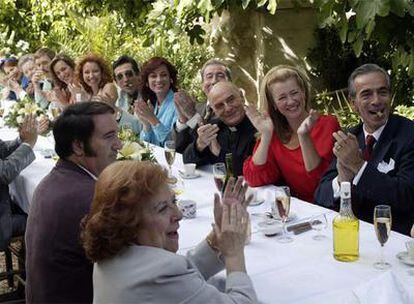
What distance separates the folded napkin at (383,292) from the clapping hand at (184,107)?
255 centimetres

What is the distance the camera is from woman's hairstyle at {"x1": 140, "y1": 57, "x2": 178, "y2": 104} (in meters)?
4.88

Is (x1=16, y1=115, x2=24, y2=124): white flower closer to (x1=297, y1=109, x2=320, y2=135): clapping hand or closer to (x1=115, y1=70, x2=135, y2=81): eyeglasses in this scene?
(x1=115, y1=70, x2=135, y2=81): eyeglasses

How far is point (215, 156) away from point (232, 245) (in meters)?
1.90

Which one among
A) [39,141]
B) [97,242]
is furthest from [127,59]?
[97,242]

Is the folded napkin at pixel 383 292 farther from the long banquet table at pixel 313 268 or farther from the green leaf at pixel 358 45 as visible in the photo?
the green leaf at pixel 358 45

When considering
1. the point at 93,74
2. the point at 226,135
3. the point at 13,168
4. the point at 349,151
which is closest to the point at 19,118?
the point at 93,74

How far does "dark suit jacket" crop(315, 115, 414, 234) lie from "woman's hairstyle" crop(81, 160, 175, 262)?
133 cm

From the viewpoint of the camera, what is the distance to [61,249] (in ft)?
6.80

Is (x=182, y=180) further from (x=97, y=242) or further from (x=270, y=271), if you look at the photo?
(x=97, y=242)

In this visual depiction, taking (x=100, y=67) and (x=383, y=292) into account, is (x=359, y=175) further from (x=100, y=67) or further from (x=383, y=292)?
(x=100, y=67)

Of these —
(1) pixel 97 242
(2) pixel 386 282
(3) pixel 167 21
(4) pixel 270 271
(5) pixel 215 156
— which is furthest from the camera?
(3) pixel 167 21

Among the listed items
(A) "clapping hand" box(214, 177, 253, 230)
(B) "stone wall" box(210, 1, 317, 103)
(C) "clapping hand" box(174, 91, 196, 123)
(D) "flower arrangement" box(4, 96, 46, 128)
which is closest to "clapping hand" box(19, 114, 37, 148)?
(D) "flower arrangement" box(4, 96, 46, 128)

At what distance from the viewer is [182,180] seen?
3414mm

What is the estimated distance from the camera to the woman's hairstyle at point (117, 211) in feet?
5.06
